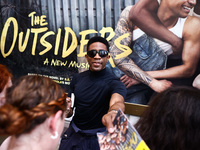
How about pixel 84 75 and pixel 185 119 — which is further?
pixel 84 75

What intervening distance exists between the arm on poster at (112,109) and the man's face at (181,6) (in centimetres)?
113

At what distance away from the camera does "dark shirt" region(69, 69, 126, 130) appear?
155cm

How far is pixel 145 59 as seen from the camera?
83.5 inches

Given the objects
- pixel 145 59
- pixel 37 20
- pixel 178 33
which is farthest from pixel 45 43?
pixel 178 33

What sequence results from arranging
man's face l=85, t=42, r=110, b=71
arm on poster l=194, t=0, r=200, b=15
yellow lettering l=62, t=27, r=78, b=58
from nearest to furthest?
man's face l=85, t=42, r=110, b=71 → arm on poster l=194, t=0, r=200, b=15 → yellow lettering l=62, t=27, r=78, b=58

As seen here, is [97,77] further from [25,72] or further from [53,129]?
[25,72]

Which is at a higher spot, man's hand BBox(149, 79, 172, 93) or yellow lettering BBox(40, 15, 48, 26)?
yellow lettering BBox(40, 15, 48, 26)

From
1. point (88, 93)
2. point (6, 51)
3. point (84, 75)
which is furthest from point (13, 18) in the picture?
point (88, 93)

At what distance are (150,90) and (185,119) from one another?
Result: 1446 mm

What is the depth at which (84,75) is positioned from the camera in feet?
5.65

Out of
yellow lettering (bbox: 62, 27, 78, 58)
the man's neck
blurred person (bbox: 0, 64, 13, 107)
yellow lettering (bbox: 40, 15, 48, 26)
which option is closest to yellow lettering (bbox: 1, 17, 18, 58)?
yellow lettering (bbox: 40, 15, 48, 26)

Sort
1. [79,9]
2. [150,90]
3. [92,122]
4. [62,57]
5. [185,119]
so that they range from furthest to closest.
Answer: [62,57] < [79,9] < [150,90] < [92,122] < [185,119]

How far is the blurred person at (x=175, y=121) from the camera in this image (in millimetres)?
697

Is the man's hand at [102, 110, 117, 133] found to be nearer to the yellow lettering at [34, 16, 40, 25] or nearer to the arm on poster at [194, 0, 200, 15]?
the arm on poster at [194, 0, 200, 15]
